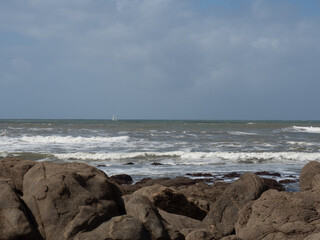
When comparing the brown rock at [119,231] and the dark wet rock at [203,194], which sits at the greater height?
the brown rock at [119,231]

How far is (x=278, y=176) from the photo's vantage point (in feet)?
48.7

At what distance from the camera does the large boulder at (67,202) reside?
18.0ft

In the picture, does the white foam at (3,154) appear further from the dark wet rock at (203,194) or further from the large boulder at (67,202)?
the large boulder at (67,202)

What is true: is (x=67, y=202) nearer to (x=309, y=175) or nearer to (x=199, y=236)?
(x=199, y=236)

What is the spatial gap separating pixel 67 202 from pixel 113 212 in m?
0.74

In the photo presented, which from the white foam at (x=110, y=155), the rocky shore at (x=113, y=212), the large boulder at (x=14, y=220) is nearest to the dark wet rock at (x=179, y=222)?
the rocky shore at (x=113, y=212)

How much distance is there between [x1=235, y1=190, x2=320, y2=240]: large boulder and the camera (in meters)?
5.73

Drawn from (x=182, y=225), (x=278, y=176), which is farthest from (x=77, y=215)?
(x=278, y=176)

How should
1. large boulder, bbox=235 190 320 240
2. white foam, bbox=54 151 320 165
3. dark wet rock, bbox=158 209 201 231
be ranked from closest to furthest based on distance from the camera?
large boulder, bbox=235 190 320 240, dark wet rock, bbox=158 209 201 231, white foam, bbox=54 151 320 165

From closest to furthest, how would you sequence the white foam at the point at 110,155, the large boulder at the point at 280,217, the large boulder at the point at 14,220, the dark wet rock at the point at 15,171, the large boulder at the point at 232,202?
the large boulder at the point at 14,220 → the large boulder at the point at 280,217 → the dark wet rock at the point at 15,171 → the large boulder at the point at 232,202 → the white foam at the point at 110,155

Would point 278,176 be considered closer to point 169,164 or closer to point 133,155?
point 169,164

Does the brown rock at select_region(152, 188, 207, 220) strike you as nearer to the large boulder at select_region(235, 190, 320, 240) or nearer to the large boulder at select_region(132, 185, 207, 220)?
the large boulder at select_region(132, 185, 207, 220)

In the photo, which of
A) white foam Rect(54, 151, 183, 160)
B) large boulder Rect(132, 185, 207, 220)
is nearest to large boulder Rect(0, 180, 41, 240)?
large boulder Rect(132, 185, 207, 220)

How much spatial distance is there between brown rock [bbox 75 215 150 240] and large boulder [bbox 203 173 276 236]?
213cm
